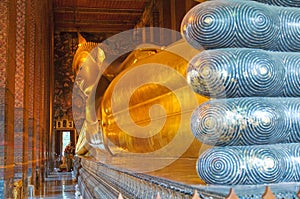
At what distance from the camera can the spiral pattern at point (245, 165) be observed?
1111mm

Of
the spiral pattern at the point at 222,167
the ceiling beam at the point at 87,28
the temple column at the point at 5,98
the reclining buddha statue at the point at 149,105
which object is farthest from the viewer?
the ceiling beam at the point at 87,28

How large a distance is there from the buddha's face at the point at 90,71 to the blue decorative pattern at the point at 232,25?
361 cm

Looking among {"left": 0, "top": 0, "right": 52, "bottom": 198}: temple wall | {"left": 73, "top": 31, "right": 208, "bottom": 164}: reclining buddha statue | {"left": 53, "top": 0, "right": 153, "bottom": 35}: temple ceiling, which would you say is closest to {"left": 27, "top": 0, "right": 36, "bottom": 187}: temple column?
{"left": 0, "top": 0, "right": 52, "bottom": 198}: temple wall

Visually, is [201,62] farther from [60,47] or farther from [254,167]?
[60,47]

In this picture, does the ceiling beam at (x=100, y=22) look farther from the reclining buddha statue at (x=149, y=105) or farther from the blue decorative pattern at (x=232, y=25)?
the blue decorative pattern at (x=232, y=25)

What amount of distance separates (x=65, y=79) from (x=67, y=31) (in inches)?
73.8

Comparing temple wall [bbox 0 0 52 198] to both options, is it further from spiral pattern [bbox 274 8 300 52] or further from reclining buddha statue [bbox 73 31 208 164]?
spiral pattern [bbox 274 8 300 52]

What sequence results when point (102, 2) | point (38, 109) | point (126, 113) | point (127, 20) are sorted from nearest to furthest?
point (126, 113) → point (38, 109) → point (102, 2) → point (127, 20)

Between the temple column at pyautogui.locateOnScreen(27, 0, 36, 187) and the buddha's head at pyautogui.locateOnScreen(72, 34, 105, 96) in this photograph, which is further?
the temple column at pyautogui.locateOnScreen(27, 0, 36, 187)

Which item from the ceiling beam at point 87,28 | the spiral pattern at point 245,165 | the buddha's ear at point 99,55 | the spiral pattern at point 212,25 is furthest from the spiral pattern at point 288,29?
the ceiling beam at point 87,28

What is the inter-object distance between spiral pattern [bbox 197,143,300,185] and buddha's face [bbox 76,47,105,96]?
3.73 meters

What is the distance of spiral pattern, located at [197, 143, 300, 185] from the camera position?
111 centimetres

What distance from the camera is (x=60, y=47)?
1504 centimetres

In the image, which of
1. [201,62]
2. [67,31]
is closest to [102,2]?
[67,31]
